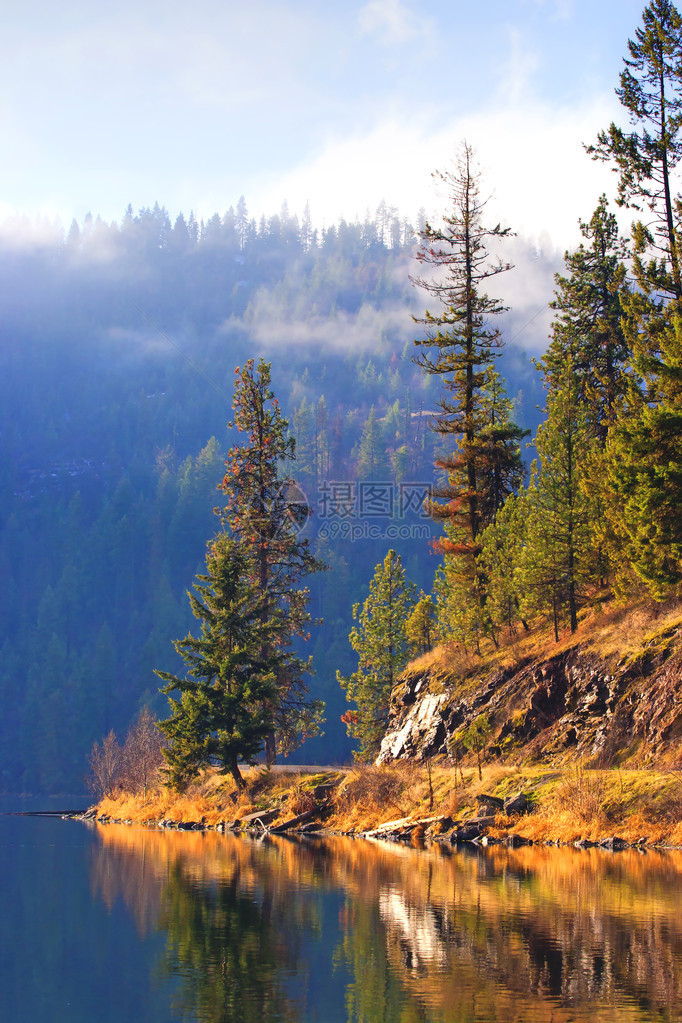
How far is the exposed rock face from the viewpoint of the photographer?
2591 centimetres

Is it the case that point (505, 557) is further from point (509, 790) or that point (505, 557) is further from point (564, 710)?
point (509, 790)

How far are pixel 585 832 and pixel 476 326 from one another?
2459cm

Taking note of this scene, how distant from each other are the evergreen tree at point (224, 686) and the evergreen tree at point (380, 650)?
20.0 meters

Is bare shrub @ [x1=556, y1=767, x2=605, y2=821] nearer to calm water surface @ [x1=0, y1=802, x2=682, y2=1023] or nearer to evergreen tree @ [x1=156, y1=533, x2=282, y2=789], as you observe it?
calm water surface @ [x1=0, y1=802, x2=682, y2=1023]

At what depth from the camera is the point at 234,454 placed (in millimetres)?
47281

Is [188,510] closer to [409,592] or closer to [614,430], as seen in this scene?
[409,592]

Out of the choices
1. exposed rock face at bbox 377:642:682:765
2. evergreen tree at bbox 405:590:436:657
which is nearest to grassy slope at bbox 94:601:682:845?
exposed rock face at bbox 377:642:682:765

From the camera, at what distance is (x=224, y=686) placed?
38.7m

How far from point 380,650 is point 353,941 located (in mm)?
49103

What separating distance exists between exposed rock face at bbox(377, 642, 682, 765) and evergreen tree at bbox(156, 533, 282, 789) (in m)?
6.07

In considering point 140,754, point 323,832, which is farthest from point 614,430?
point 140,754

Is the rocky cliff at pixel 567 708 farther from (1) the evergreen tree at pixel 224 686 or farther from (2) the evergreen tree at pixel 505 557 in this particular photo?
(1) the evergreen tree at pixel 224 686

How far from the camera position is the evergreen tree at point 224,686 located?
121 feet
